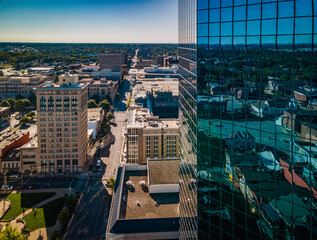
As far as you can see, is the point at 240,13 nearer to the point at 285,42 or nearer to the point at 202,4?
the point at 202,4

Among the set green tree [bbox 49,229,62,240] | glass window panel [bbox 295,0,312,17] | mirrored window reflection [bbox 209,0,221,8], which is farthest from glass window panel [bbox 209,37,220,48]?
green tree [bbox 49,229,62,240]

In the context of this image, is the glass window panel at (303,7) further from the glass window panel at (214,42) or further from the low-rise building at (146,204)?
the low-rise building at (146,204)

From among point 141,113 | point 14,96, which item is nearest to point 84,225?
point 141,113

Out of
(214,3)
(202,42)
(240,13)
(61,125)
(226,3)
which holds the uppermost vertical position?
(214,3)

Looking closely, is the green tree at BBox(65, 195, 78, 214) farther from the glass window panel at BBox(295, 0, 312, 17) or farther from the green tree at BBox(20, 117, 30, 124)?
the green tree at BBox(20, 117, 30, 124)

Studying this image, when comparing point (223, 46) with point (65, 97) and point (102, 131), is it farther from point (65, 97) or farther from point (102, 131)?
point (102, 131)

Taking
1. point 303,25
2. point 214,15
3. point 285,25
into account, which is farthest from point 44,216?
point 303,25
